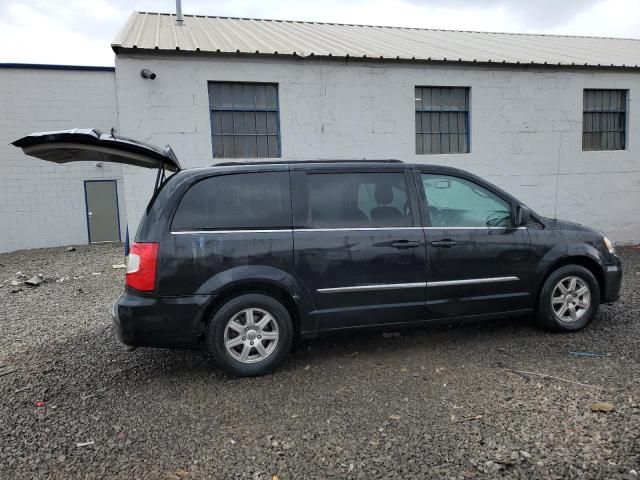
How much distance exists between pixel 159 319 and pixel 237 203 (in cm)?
111

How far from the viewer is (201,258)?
371 cm

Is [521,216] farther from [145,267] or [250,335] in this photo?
[145,267]

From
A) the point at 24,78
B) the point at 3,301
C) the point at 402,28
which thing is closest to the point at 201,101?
the point at 3,301

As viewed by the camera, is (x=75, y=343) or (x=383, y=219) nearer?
(x=383, y=219)

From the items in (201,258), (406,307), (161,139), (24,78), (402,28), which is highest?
(402,28)

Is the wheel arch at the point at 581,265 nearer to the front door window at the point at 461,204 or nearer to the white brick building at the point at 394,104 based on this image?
the front door window at the point at 461,204

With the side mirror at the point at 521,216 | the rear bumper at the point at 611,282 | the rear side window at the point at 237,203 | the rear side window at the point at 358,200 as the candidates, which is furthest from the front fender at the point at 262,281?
the rear bumper at the point at 611,282

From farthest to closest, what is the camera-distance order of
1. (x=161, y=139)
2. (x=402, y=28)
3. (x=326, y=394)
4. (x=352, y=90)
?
(x=402, y=28)
(x=352, y=90)
(x=161, y=139)
(x=326, y=394)

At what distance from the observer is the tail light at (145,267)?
11.9 ft

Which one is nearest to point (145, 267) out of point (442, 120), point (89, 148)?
point (89, 148)

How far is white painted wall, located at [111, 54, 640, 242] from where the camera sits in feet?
28.1

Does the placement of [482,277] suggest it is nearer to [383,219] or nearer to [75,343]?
[383,219]

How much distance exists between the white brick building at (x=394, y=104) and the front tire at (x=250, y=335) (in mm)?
5521

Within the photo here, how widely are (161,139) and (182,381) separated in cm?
580
